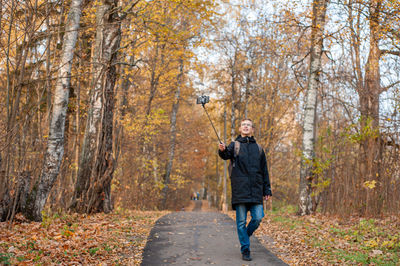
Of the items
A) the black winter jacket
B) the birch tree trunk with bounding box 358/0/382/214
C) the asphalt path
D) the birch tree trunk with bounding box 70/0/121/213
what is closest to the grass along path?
the asphalt path

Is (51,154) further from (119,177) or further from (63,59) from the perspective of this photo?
(119,177)

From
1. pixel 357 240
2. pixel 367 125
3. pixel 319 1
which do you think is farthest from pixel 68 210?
pixel 319 1

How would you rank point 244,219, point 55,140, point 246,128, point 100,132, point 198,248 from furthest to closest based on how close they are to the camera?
point 100,132 → point 55,140 → point 198,248 → point 246,128 → point 244,219

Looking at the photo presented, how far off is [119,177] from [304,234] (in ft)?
33.1

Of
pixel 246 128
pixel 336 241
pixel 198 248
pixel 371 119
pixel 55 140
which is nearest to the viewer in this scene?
pixel 246 128

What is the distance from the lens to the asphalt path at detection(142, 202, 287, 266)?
552 centimetres

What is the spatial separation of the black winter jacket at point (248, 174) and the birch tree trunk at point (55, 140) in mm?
4478

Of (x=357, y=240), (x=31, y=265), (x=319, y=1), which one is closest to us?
(x=31, y=265)

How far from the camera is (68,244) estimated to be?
214 inches

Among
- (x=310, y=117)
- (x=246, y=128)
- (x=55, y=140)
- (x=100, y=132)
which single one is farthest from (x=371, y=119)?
(x=55, y=140)

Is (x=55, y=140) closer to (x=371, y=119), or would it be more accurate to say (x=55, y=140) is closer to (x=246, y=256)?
(x=246, y=256)

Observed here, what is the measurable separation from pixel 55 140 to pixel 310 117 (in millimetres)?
8147

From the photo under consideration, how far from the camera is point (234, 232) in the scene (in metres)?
8.63

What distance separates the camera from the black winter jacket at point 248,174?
5738mm
